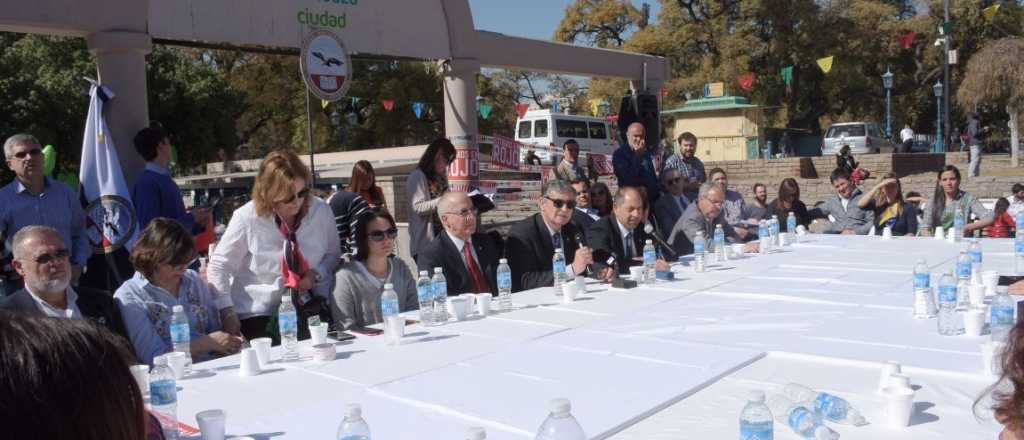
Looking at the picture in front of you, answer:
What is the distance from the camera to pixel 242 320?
3885mm

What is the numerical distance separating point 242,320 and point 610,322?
5.80ft

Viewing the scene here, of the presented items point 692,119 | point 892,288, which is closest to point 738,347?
point 892,288

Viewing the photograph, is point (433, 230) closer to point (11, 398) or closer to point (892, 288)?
point (892, 288)

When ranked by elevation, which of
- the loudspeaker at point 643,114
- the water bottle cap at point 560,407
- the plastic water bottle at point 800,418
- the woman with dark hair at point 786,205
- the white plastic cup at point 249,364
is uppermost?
the loudspeaker at point 643,114

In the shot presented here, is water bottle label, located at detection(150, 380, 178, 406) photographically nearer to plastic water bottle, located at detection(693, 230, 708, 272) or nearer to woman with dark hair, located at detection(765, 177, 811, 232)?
plastic water bottle, located at detection(693, 230, 708, 272)

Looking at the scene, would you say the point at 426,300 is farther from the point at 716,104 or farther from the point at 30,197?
the point at 716,104

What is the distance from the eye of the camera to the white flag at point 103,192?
4.70m

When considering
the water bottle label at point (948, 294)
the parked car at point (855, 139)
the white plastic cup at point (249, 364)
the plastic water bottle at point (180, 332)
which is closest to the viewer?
the white plastic cup at point (249, 364)

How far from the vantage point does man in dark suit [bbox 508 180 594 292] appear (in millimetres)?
4859

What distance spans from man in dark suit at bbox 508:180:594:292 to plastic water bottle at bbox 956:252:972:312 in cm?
190

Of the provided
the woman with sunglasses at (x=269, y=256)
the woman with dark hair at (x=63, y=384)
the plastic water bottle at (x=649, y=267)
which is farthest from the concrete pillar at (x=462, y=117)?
the woman with dark hair at (x=63, y=384)

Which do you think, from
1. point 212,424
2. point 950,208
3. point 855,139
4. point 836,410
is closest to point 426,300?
point 212,424

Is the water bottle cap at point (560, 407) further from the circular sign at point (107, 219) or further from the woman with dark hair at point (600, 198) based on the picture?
the woman with dark hair at point (600, 198)

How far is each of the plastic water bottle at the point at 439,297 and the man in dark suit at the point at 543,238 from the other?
1090mm
